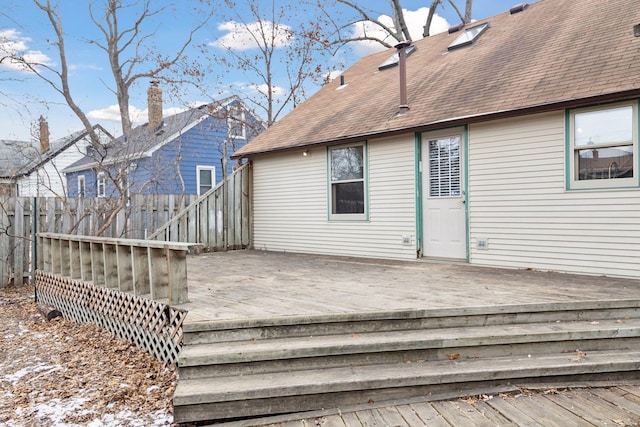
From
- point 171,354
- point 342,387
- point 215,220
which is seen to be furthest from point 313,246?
point 342,387

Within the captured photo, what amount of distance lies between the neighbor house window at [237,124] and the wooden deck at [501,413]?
14.1 metres

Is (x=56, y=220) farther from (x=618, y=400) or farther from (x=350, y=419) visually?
(x=618, y=400)

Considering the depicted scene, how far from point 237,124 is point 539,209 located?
1256cm

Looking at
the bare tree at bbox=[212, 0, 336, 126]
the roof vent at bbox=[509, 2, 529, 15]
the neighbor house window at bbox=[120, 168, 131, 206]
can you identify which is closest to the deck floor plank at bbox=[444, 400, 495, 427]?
the neighbor house window at bbox=[120, 168, 131, 206]

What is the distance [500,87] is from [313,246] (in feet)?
15.5

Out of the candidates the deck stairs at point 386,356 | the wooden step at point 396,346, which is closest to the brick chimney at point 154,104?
the deck stairs at point 386,356

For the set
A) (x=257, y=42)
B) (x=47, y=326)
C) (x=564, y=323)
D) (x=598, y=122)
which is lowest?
(x=47, y=326)

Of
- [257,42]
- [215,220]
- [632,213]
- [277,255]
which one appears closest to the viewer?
[632,213]

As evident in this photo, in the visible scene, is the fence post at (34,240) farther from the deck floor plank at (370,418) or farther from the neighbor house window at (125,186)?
the deck floor plank at (370,418)

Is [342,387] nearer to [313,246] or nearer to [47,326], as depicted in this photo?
[47,326]

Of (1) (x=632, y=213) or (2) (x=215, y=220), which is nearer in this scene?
(1) (x=632, y=213)

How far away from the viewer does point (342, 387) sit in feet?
10.3

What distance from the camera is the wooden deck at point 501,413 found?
2.84m

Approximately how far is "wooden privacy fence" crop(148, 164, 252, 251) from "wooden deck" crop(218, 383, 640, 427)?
664cm
